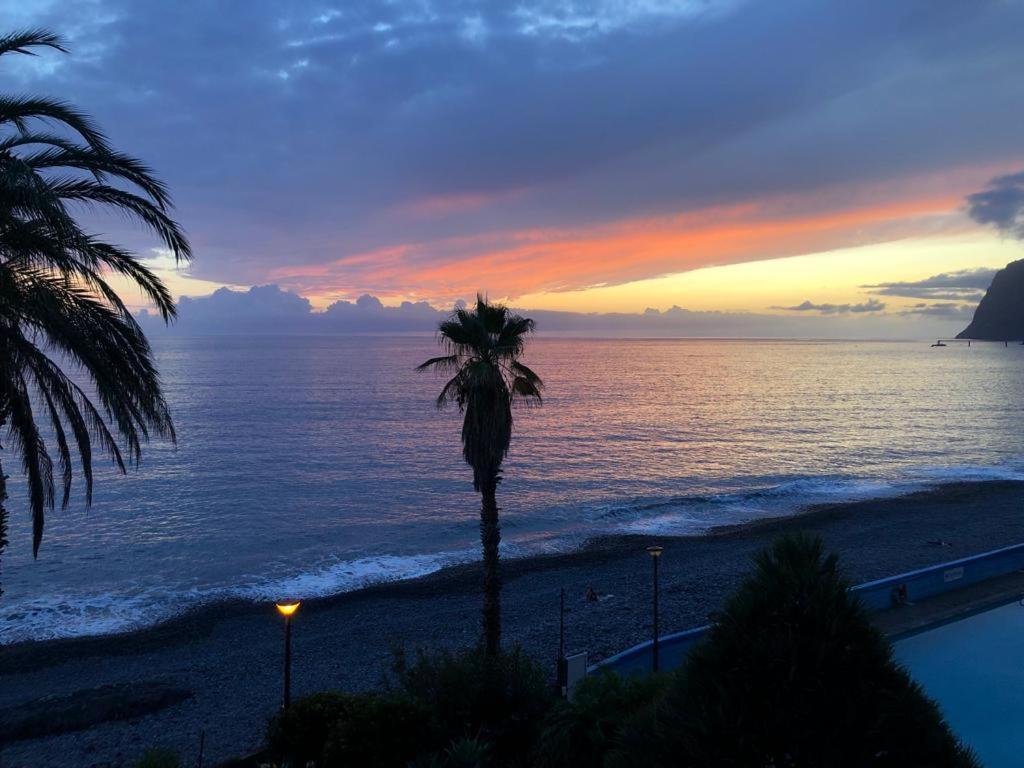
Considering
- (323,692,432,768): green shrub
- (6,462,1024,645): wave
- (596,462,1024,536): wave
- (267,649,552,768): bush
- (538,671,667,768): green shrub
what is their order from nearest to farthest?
1. (538,671,667,768): green shrub
2. (323,692,432,768): green shrub
3. (267,649,552,768): bush
4. (6,462,1024,645): wave
5. (596,462,1024,536): wave

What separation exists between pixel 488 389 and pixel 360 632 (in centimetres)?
1322

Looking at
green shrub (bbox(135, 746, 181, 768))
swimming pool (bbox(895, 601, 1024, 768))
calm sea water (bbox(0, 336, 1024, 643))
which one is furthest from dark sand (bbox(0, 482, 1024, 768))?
swimming pool (bbox(895, 601, 1024, 768))

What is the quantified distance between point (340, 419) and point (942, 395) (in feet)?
315

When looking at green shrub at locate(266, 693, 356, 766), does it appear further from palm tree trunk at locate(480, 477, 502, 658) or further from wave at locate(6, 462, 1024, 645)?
wave at locate(6, 462, 1024, 645)

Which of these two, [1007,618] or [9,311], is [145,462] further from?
[1007,618]

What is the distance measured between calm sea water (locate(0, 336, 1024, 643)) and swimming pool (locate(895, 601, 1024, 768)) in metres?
20.7

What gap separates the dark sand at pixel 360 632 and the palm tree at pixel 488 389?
6.63 meters

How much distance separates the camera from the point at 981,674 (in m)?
15.0

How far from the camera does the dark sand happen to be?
17.5 metres

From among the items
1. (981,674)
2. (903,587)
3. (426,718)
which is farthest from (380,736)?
(903,587)

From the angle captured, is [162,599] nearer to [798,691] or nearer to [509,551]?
[509,551]

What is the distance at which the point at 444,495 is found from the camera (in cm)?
4559

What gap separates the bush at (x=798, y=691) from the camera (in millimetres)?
5078

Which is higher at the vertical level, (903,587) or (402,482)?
(903,587)
